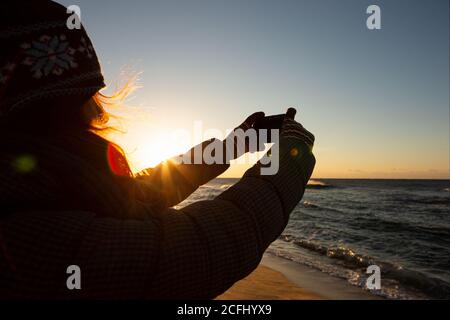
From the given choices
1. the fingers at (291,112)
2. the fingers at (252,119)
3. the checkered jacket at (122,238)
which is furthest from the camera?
the fingers at (252,119)

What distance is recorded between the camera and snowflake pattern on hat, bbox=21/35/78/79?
615mm

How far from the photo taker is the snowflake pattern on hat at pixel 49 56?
615mm

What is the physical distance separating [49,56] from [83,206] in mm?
323

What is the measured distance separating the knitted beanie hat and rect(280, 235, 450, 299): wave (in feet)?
26.6

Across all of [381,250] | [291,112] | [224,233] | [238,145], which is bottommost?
[381,250]

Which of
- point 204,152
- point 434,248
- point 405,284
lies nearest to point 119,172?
point 204,152

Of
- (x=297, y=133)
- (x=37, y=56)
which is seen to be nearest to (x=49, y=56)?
(x=37, y=56)

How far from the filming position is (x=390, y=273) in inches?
345

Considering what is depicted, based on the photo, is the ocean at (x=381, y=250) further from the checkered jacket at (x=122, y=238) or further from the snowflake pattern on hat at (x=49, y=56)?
the snowflake pattern on hat at (x=49, y=56)

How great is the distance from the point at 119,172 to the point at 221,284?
377 millimetres

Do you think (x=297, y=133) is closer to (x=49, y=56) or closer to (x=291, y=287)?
(x=49, y=56)

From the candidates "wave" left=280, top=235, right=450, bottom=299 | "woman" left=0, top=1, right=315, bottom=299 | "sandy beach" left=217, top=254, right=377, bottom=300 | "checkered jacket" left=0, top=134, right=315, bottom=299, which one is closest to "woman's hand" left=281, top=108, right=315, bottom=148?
"woman" left=0, top=1, right=315, bottom=299

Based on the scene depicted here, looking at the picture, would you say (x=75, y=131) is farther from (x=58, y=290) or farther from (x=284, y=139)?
(x=284, y=139)

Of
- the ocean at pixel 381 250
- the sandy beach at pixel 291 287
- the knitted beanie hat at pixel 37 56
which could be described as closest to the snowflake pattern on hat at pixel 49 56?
the knitted beanie hat at pixel 37 56
